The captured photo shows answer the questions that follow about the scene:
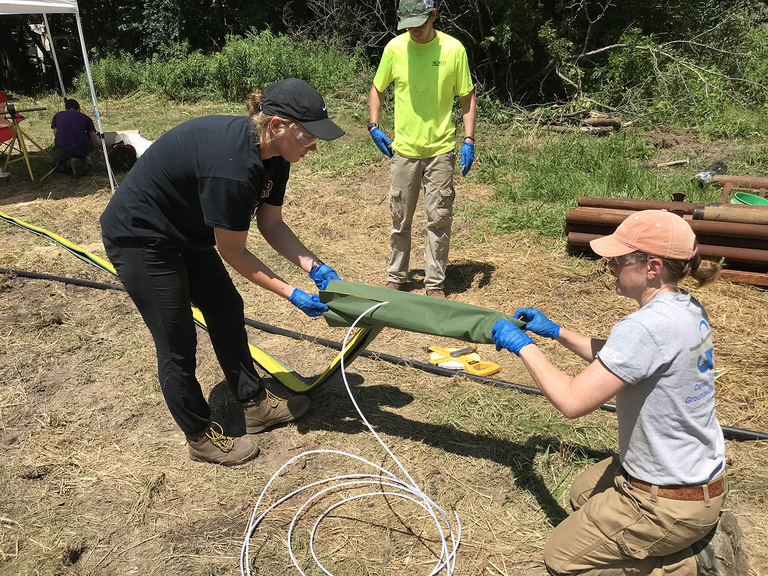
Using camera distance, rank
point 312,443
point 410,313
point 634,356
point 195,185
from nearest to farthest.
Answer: point 634,356 < point 195,185 < point 410,313 < point 312,443

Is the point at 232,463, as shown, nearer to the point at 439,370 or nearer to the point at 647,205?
the point at 439,370

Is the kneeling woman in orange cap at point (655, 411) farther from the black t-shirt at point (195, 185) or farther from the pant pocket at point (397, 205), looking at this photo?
the pant pocket at point (397, 205)

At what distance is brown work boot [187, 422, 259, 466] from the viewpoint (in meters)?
3.16

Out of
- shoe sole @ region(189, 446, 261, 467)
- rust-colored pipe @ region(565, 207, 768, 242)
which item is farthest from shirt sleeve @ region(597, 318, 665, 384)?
rust-colored pipe @ region(565, 207, 768, 242)

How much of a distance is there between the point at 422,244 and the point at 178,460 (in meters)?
3.54

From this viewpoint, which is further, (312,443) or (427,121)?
(427,121)

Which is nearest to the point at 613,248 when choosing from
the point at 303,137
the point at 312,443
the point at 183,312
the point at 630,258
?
the point at 630,258

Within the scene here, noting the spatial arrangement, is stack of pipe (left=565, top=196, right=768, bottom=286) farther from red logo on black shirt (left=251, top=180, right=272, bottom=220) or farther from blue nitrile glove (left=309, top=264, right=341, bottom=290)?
red logo on black shirt (left=251, top=180, right=272, bottom=220)

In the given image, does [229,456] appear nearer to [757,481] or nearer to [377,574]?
[377,574]

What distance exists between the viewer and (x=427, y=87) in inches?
183

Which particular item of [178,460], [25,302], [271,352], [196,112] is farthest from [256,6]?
[178,460]

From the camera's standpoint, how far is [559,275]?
207 inches

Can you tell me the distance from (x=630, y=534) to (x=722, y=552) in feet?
1.05

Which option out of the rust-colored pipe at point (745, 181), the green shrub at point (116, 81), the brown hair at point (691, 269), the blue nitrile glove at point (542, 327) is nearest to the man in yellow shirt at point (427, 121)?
the blue nitrile glove at point (542, 327)
